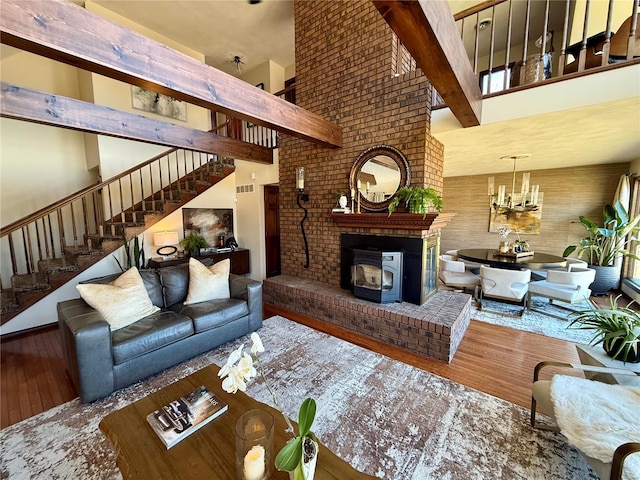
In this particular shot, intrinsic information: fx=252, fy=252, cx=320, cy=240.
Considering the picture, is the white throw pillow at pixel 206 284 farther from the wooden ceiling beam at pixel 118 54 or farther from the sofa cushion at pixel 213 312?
the wooden ceiling beam at pixel 118 54

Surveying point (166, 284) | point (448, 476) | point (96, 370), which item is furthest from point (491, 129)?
point (96, 370)

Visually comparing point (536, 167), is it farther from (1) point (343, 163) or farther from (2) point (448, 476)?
(2) point (448, 476)

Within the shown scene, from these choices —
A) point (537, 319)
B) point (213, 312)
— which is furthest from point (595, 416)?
point (213, 312)

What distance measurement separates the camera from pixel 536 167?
5.32 m

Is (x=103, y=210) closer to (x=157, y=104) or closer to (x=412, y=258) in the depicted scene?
(x=157, y=104)

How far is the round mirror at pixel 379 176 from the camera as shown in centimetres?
332

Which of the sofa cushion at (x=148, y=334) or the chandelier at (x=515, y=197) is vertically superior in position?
the chandelier at (x=515, y=197)

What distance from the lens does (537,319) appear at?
358 centimetres

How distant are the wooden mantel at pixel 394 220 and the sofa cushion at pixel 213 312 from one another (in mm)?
1800

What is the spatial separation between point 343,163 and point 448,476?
3.50 meters

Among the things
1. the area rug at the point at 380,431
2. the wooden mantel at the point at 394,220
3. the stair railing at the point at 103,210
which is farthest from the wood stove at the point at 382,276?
the stair railing at the point at 103,210

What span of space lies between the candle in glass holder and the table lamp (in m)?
4.49

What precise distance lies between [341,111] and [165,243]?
3.83 meters

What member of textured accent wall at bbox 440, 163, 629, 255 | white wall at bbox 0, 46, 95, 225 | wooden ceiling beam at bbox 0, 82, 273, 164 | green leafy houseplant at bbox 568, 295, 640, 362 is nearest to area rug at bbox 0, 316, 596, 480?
green leafy houseplant at bbox 568, 295, 640, 362
